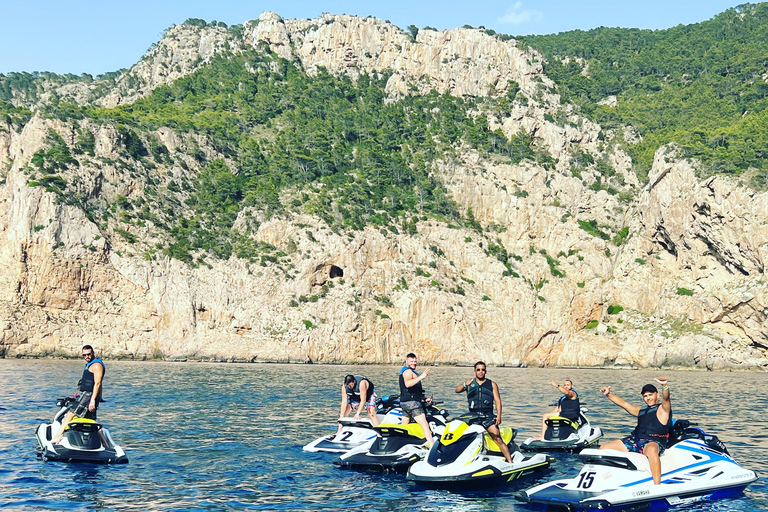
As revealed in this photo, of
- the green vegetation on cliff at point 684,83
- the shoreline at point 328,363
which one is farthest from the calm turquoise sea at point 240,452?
the green vegetation on cliff at point 684,83

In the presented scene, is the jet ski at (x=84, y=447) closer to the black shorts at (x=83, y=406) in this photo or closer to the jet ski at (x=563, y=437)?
the black shorts at (x=83, y=406)

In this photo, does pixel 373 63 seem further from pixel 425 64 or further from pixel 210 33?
pixel 210 33

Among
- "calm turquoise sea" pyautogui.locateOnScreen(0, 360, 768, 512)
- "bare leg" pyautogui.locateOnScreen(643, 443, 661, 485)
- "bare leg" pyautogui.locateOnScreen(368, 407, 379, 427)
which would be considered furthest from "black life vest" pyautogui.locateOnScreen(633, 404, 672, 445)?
"bare leg" pyautogui.locateOnScreen(368, 407, 379, 427)

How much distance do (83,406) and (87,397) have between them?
24 centimetres

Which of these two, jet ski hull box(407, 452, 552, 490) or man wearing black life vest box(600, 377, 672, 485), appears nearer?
man wearing black life vest box(600, 377, 672, 485)

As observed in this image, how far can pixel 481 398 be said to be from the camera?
60.1 ft

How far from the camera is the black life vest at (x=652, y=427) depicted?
15.9 metres

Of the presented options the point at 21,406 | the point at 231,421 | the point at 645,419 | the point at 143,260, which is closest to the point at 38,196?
the point at 143,260

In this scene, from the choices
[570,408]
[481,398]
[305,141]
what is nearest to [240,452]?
[481,398]

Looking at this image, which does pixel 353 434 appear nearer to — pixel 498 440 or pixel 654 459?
pixel 498 440

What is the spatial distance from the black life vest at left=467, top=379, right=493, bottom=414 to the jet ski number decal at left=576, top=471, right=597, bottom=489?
3.33 m

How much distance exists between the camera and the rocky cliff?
81.1m

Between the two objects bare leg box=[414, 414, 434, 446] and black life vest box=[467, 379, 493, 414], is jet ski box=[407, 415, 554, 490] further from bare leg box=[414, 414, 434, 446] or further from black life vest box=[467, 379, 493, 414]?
bare leg box=[414, 414, 434, 446]

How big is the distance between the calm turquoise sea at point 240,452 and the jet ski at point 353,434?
414 millimetres
